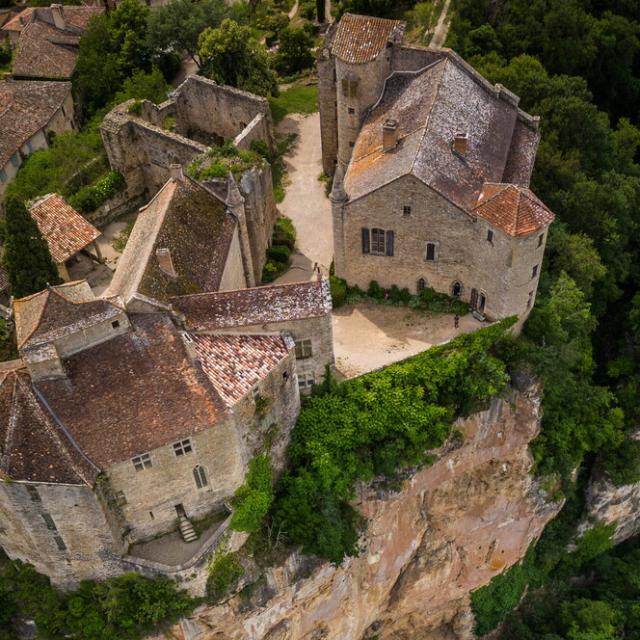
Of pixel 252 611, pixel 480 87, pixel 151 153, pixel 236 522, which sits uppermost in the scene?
pixel 480 87

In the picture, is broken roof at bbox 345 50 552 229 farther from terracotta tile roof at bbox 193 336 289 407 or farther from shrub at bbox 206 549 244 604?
shrub at bbox 206 549 244 604

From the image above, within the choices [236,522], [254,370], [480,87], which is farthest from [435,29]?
[236,522]

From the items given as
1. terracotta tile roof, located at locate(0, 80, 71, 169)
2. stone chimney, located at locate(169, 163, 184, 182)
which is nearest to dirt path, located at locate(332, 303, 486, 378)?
stone chimney, located at locate(169, 163, 184, 182)

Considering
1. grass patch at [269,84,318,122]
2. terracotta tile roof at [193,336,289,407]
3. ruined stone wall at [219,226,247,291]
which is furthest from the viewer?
grass patch at [269,84,318,122]

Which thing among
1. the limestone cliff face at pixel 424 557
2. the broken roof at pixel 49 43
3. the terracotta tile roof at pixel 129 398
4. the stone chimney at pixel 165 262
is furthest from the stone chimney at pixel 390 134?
the broken roof at pixel 49 43

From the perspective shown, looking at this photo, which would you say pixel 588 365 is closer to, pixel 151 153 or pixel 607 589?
pixel 607 589

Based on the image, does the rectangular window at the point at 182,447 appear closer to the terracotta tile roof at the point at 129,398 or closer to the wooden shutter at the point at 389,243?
the terracotta tile roof at the point at 129,398
